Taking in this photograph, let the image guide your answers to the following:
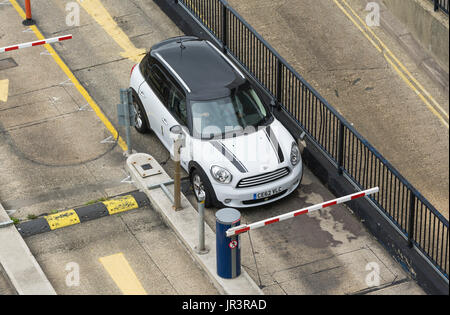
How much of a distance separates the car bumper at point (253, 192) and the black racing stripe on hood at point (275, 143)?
0.33m

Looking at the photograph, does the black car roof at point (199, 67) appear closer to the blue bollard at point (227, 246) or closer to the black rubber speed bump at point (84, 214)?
the black rubber speed bump at point (84, 214)

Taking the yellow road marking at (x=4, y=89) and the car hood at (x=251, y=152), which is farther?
the yellow road marking at (x=4, y=89)

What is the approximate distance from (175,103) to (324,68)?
4744 mm

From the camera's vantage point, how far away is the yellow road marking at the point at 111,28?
69.4 ft

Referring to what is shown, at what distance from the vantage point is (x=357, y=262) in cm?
1581

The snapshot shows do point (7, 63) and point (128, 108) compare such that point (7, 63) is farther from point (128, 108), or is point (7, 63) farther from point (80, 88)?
point (128, 108)

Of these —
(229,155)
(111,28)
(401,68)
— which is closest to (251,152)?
(229,155)

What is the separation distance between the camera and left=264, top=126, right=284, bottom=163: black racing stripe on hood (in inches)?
656

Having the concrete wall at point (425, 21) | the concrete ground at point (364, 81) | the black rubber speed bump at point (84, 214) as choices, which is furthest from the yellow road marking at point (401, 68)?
the black rubber speed bump at point (84, 214)

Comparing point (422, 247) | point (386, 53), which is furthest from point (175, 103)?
point (386, 53)

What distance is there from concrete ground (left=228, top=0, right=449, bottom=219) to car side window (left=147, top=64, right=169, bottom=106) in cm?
389

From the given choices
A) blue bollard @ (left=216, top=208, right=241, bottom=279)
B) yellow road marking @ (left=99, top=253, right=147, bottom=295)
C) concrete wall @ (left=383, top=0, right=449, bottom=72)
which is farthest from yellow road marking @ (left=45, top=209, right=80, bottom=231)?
concrete wall @ (left=383, top=0, right=449, bottom=72)
